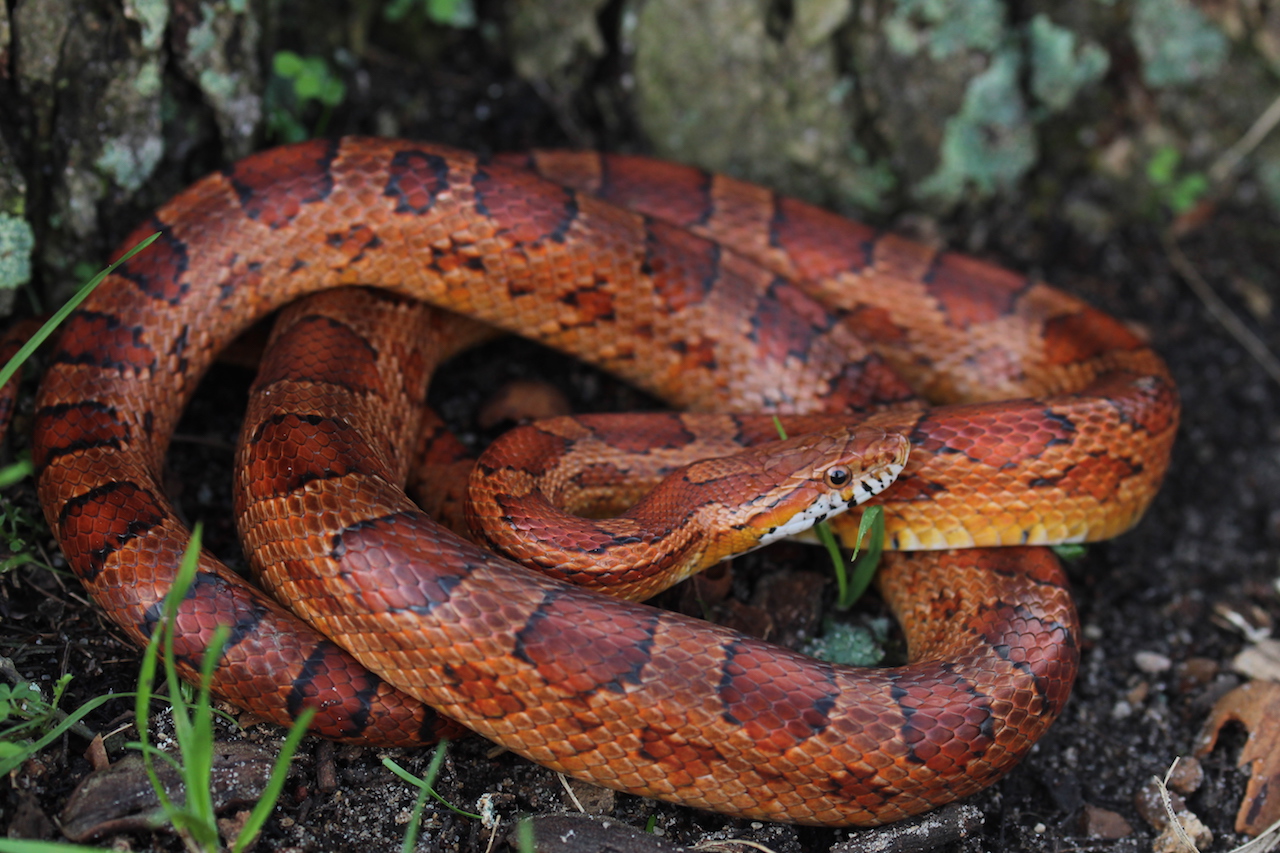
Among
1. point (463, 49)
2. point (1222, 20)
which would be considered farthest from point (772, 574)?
point (1222, 20)

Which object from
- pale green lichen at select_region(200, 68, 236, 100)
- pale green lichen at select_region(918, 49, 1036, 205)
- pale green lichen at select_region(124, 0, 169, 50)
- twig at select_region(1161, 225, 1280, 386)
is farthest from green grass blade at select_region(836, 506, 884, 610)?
pale green lichen at select_region(124, 0, 169, 50)

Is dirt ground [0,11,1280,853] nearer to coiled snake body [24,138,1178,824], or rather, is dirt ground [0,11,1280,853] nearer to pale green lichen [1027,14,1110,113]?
coiled snake body [24,138,1178,824]

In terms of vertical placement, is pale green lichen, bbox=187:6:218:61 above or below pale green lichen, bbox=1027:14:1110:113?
above

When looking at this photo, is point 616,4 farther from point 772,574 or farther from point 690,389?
point 772,574

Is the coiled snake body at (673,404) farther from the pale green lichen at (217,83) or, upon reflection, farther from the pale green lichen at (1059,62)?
the pale green lichen at (1059,62)

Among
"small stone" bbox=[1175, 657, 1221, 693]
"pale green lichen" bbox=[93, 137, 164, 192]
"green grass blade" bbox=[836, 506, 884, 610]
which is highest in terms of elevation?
"pale green lichen" bbox=[93, 137, 164, 192]

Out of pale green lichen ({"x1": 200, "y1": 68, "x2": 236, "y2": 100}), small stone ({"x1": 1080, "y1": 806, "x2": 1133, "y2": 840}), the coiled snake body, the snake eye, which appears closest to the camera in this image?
the coiled snake body

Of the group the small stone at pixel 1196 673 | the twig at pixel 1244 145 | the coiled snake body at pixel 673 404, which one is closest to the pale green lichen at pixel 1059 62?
the twig at pixel 1244 145

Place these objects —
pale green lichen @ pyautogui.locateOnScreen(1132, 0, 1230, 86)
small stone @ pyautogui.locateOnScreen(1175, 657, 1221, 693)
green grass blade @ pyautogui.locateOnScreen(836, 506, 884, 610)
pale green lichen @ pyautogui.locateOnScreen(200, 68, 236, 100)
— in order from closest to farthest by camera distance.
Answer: green grass blade @ pyautogui.locateOnScreen(836, 506, 884, 610) → small stone @ pyautogui.locateOnScreen(1175, 657, 1221, 693) → pale green lichen @ pyautogui.locateOnScreen(200, 68, 236, 100) → pale green lichen @ pyautogui.locateOnScreen(1132, 0, 1230, 86)

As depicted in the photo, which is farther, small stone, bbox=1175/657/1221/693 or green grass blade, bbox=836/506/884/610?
small stone, bbox=1175/657/1221/693
